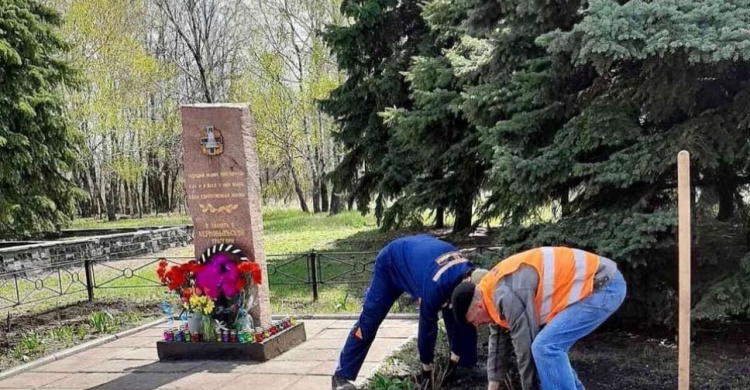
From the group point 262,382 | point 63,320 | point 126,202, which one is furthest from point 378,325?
point 126,202

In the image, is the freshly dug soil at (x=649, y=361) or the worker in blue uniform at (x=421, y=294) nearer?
the worker in blue uniform at (x=421, y=294)

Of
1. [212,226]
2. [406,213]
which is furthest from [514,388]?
[406,213]

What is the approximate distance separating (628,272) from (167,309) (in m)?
4.05

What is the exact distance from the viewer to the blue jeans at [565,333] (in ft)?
9.38

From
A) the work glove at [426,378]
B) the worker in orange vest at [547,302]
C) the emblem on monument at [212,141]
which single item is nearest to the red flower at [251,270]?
the emblem on monument at [212,141]

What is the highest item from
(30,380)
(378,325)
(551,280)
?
(551,280)

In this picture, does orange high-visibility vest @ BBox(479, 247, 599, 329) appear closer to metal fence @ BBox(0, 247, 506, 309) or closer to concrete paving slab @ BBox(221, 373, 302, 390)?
concrete paving slab @ BBox(221, 373, 302, 390)

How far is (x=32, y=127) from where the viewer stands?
14352 millimetres

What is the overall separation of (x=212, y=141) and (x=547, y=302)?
12.0 ft

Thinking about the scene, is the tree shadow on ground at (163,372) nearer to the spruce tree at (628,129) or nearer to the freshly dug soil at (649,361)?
the freshly dug soil at (649,361)

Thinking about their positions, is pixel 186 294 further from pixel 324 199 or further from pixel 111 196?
pixel 111 196

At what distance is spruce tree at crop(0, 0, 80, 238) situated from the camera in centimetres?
1392

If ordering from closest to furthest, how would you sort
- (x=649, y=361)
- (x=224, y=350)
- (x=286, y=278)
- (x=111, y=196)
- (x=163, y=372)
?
1. (x=649, y=361)
2. (x=163, y=372)
3. (x=224, y=350)
4. (x=286, y=278)
5. (x=111, y=196)

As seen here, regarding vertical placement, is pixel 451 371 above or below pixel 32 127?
below
